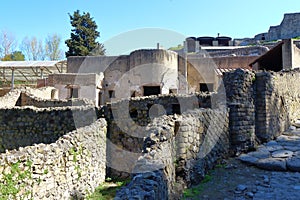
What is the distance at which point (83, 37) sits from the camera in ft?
114

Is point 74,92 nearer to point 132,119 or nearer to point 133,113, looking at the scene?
point 133,113

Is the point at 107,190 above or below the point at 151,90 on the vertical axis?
below

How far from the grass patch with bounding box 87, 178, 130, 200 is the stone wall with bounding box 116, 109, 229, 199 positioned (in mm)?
1772

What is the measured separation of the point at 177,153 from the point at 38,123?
5.74 meters

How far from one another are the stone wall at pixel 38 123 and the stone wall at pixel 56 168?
1.75 metres

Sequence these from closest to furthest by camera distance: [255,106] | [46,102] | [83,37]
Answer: [255,106]
[46,102]
[83,37]

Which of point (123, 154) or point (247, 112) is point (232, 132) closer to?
point (247, 112)

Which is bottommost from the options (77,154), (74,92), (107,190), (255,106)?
(107,190)

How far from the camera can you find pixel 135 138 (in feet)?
25.7

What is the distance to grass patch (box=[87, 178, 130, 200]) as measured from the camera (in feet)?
19.5

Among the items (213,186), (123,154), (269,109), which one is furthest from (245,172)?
(123,154)

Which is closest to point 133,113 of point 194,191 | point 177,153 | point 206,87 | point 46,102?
point 177,153

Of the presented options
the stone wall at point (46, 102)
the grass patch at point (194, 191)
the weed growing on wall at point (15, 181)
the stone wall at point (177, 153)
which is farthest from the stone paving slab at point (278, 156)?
the stone wall at point (46, 102)

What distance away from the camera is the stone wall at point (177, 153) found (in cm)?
308
